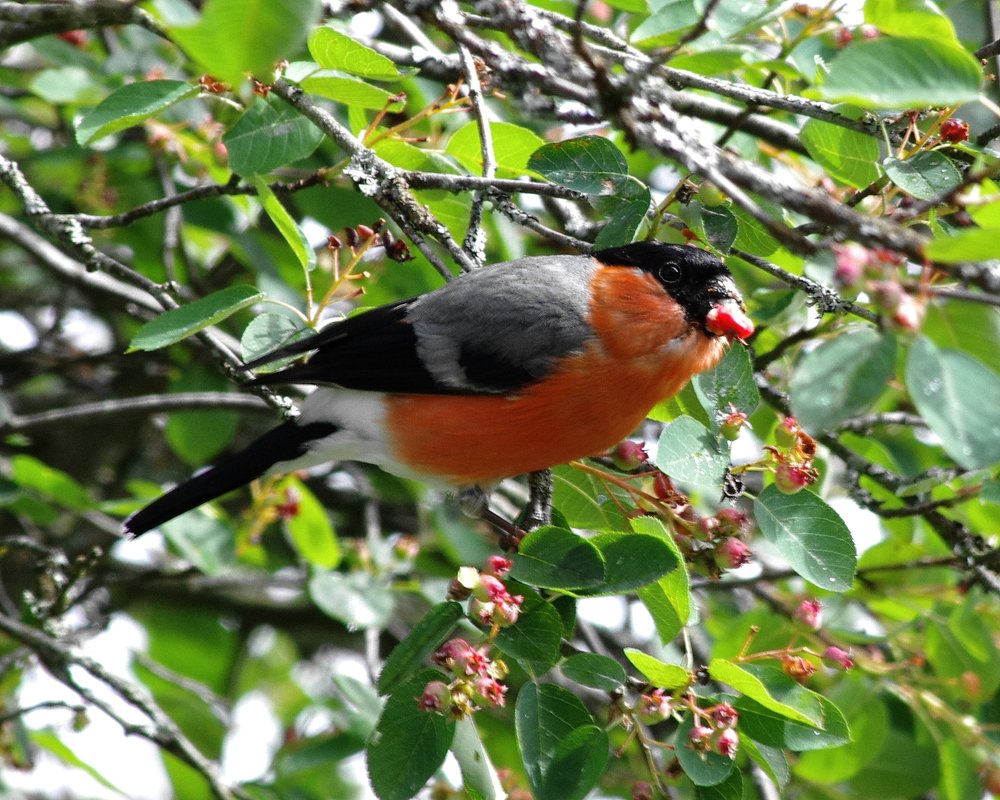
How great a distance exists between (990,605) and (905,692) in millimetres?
394

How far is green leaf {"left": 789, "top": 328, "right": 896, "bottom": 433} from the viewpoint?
1.67 m

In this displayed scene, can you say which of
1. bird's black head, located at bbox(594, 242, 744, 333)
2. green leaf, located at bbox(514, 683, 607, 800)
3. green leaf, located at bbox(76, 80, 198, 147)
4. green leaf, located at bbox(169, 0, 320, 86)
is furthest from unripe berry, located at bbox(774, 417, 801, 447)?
green leaf, located at bbox(76, 80, 198, 147)

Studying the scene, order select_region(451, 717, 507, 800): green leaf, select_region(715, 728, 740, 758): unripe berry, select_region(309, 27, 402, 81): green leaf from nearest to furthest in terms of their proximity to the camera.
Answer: select_region(715, 728, 740, 758): unripe berry → select_region(451, 717, 507, 800): green leaf → select_region(309, 27, 402, 81): green leaf

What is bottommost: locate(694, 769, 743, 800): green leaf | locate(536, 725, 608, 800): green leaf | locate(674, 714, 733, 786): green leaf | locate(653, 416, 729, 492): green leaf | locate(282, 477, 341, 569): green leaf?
locate(282, 477, 341, 569): green leaf

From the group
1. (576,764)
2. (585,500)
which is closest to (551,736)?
(576,764)

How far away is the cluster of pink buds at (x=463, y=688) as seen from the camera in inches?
84.4

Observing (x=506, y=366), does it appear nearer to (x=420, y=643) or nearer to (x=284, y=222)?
(x=284, y=222)

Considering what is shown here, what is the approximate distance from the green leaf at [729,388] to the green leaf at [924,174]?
0.52 metres

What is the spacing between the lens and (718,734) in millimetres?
2154

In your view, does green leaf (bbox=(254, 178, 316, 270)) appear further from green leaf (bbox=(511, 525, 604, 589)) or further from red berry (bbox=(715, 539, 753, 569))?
red berry (bbox=(715, 539, 753, 569))

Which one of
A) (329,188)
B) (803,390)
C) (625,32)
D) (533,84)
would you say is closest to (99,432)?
(329,188)

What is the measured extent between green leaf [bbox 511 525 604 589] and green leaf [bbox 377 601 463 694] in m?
0.16

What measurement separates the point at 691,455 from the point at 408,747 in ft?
2.78

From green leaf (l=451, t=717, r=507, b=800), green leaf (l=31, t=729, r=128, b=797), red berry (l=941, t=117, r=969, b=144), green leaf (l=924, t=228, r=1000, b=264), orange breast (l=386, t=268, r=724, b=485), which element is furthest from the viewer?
green leaf (l=31, t=729, r=128, b=797)
